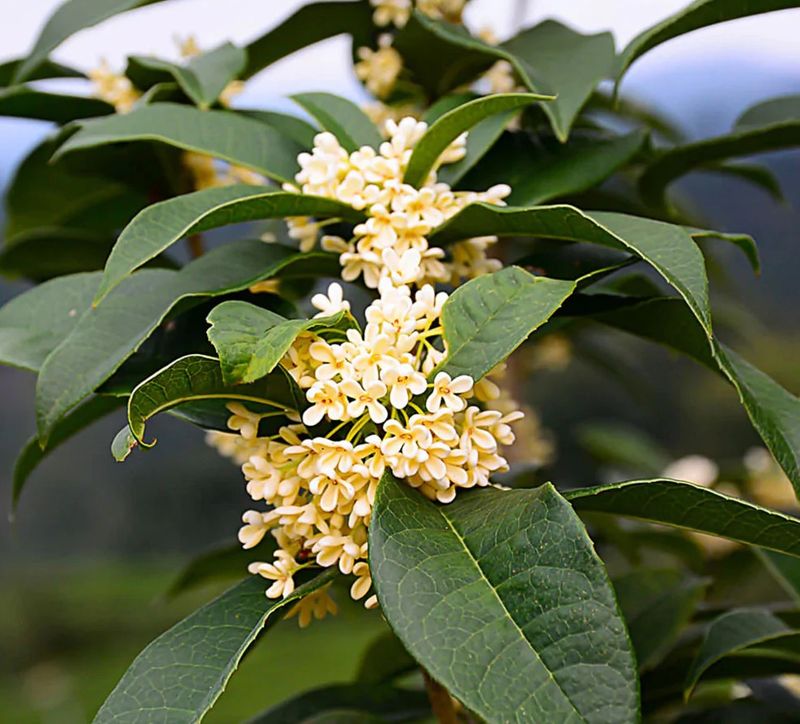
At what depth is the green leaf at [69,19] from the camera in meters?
0.73

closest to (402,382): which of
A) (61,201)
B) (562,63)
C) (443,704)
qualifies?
(443,704)

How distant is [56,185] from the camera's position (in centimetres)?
95

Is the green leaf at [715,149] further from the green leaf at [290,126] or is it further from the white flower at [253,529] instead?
the white flower at [253,529]

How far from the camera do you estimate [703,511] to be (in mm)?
485

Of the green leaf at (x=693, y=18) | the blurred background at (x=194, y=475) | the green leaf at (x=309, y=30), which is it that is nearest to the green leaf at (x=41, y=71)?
the green leaf at (x=309, y=30)

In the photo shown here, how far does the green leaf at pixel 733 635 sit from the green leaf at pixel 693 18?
1.14 ft

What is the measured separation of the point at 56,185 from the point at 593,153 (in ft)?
1.70

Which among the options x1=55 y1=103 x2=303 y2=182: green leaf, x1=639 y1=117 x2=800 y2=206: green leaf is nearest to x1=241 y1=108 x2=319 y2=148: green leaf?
x1=55 y1=103 x2=303 y2=182: green leaf

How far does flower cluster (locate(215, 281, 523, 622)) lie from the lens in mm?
476

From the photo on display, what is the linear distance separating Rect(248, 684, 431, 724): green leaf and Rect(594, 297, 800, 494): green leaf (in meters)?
0.33

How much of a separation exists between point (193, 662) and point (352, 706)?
315 millimetres

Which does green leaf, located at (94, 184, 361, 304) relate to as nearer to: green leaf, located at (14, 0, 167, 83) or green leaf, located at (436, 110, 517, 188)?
green leaf, located at (436, 110, 517, 188)

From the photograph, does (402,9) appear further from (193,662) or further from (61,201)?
(193,662)

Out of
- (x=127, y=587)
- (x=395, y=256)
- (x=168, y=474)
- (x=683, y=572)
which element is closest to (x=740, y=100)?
(x=168, y=474)
